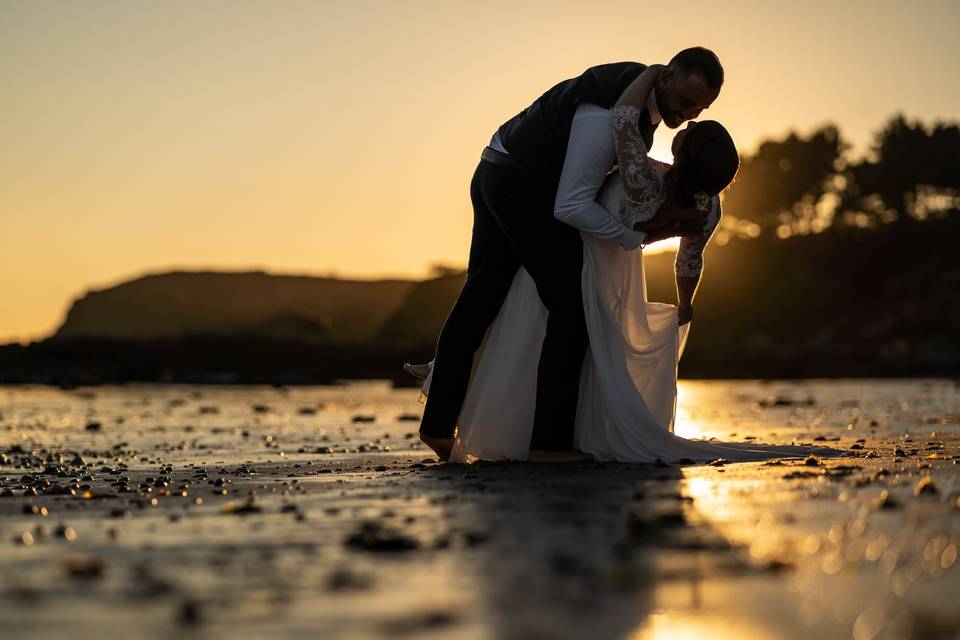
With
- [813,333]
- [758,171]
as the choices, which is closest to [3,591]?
[813,333]

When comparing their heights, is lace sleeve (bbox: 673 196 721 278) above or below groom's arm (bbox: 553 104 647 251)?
below

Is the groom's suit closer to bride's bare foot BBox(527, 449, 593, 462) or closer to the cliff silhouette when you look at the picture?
bride's bare foot BBox(527, 449, 593, 462)

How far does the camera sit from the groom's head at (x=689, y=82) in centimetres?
582

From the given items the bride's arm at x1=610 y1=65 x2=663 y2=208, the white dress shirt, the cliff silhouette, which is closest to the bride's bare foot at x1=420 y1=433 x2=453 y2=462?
the white dress shirt

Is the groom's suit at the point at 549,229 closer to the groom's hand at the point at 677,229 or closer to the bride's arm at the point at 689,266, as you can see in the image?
the groom's hand at the point at 677,229

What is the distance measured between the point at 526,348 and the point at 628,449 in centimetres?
77

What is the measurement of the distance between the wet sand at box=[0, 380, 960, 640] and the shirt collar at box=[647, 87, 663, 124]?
67.9 inches

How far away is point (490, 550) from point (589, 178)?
125 inches

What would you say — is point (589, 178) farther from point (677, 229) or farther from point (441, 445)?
point (441, 445)

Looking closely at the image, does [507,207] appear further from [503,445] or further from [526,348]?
[503,445]

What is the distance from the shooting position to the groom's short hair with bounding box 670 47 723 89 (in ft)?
19.1

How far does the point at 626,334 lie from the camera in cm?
651

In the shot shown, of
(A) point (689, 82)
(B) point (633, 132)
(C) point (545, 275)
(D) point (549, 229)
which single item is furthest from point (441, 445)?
(A) point (689, 82)

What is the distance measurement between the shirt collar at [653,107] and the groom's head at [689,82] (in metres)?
0.02
